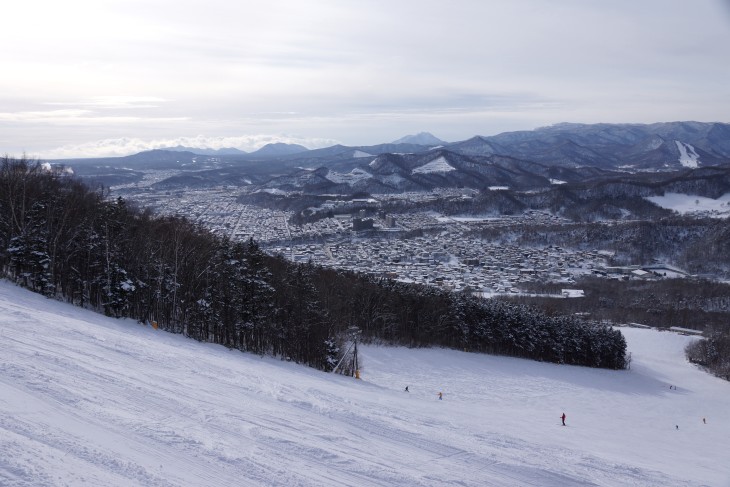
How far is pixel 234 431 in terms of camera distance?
27.5 ft

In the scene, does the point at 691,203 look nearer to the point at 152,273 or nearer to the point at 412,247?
the point at 412,247

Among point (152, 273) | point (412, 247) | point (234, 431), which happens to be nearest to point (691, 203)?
point (412, 247)

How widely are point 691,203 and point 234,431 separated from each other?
161728 millimetres

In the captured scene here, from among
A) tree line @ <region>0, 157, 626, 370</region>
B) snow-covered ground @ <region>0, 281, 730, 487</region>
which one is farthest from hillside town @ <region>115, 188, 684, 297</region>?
snow-covered ground @ <region>0, 281, 730, 487</region>

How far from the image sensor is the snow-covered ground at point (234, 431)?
6.65 m

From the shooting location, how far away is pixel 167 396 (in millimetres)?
9375

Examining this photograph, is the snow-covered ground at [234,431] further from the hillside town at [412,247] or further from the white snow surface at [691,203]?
the white snow surface at [691,203]

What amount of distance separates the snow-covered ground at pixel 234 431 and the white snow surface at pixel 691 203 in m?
136

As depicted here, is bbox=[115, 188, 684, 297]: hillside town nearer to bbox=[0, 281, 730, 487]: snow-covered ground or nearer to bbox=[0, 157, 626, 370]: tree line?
bbox=[0, 157, 626, 370]: tree line

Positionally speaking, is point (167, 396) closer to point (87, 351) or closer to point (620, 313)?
point (87, 351)

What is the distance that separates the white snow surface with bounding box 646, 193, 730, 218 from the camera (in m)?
132

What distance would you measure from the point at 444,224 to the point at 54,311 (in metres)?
108

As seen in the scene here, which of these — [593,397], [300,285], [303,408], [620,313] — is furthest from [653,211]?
[303,408]

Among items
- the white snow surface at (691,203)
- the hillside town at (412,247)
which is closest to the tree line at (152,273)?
the hillside town at (412,247)
